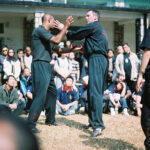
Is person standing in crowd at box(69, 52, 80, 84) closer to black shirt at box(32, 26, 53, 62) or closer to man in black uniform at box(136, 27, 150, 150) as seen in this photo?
black shirt at box(32, 26, 53, 62)

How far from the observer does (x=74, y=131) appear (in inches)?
188

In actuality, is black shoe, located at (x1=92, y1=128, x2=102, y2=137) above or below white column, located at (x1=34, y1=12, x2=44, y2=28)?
below

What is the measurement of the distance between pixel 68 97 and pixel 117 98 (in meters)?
1.31

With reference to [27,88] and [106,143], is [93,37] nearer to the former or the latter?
[106,143]

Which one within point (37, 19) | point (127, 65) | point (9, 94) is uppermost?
point (37, 19)

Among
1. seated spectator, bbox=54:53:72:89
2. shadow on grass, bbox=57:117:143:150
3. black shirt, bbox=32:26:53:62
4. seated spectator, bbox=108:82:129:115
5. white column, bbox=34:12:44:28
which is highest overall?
white column, bbox=34:12:44:28

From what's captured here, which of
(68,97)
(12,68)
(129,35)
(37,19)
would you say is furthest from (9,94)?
(129,35)

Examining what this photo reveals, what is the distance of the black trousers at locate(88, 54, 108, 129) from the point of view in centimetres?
450

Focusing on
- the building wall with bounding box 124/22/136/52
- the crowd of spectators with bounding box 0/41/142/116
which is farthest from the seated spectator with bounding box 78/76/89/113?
the building wall with bounding box 124/22/136/52

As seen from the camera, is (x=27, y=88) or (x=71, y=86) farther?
(x=71, y=86)

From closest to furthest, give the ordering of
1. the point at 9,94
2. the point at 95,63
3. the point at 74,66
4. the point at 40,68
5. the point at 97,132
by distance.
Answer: the point at 97,132
the point at 95,63
the point at 40,68
the point at 9,94
the point at 74,66

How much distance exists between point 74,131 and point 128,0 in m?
14.8

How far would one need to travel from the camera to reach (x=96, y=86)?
4.54 m

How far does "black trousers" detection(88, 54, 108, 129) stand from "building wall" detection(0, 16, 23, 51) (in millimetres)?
10443
